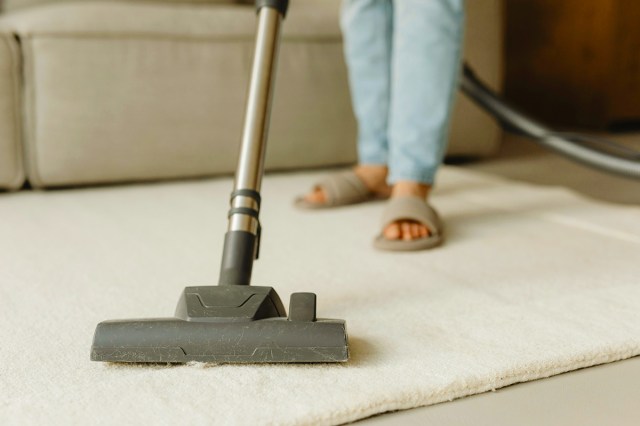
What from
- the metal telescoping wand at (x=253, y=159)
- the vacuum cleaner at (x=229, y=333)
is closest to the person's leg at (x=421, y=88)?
the metal telescoping wand at (x=253, y=159)

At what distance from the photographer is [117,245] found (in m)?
1.11

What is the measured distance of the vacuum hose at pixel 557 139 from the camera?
4.46 feet

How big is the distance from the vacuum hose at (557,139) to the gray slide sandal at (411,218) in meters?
0.42

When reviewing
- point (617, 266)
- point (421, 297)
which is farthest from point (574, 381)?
point (617, 266)

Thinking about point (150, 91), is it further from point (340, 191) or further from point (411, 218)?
point (411, 218)

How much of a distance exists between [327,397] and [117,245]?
1.96 ft

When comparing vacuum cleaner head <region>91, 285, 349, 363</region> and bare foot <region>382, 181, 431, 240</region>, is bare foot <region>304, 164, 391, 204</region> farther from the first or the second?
vacuum cleaner head <region>91, 285, 349, 363</region>

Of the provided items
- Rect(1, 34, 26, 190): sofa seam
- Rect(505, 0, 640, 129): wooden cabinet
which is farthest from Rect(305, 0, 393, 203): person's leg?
Rect(505, 0, 640, 129): wooden cabinet

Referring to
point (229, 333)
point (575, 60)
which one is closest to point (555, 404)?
point (229, 333)

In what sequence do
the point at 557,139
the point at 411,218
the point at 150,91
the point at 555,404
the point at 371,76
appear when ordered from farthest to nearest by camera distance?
the point at 150,91, the point at 557,139, the point at 371,76, the point at 411,218, the point at 555,404

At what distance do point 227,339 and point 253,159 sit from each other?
207 mm

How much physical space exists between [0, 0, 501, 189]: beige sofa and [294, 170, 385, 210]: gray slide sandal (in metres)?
0.35

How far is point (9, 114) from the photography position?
147cm

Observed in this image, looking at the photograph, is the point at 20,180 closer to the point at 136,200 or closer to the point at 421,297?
the point at 136,200
